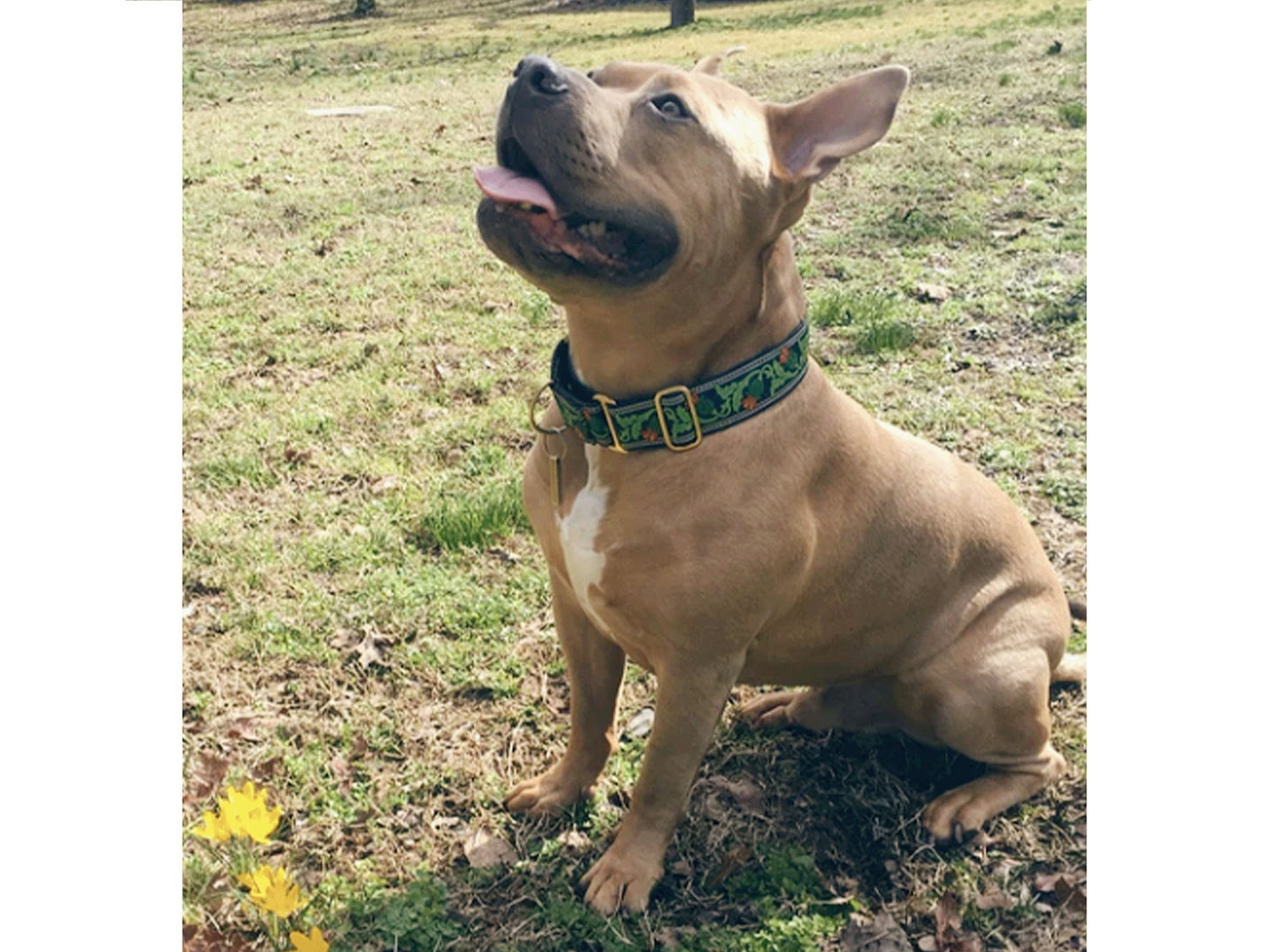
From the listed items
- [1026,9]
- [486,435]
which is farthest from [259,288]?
[1026,9]

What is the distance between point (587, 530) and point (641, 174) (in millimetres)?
799

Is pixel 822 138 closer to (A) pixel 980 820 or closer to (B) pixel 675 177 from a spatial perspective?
(B) pixel 675 177

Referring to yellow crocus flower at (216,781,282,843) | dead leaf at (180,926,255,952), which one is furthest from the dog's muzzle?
dead leaf at (180,926,255,952)

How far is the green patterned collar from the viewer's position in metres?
2.44

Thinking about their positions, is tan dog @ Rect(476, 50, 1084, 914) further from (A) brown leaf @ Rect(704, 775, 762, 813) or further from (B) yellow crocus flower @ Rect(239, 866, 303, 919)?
(B) yellow crocus flower @ Rect(239, 866, 303, 919)

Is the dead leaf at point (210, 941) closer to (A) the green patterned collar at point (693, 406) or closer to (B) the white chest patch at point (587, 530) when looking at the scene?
(B) the white chest patch at point (587, 530)

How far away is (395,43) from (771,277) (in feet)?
56.9

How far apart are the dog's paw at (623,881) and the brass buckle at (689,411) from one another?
3.56ft

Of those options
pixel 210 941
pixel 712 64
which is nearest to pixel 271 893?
pixel 210 941

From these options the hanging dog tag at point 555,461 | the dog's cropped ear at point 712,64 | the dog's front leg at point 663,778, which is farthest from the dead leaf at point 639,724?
the dog's cropped ear at point 712,64

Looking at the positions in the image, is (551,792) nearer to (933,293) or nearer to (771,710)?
(771,710)

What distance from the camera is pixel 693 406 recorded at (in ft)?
7.98

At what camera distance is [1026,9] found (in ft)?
55.0

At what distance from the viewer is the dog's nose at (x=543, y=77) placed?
224 cm
